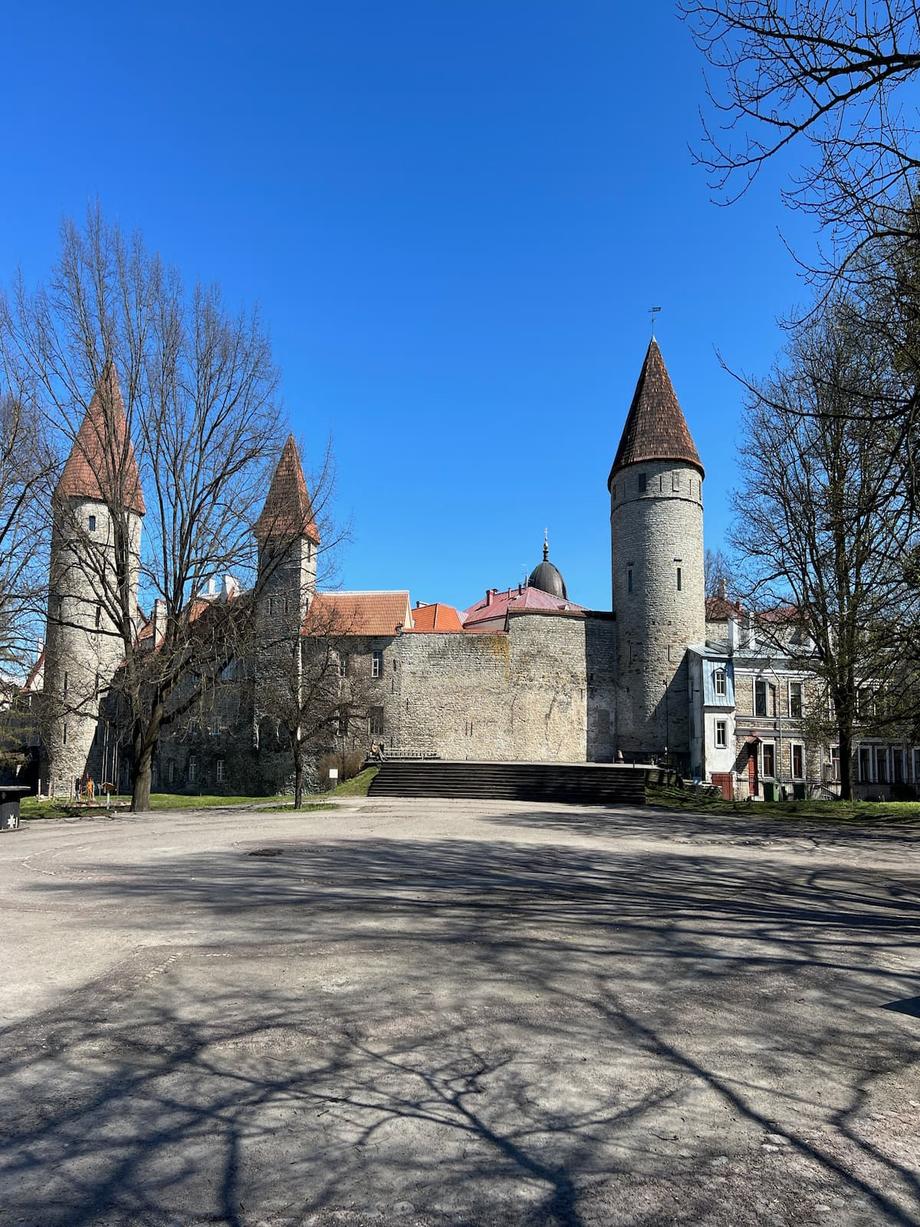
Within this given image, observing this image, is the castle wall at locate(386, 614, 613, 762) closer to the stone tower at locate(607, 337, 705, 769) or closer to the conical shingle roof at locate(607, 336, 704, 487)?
the stone tower at locate(607, 337, 705, 769)

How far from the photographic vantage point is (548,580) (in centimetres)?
6656

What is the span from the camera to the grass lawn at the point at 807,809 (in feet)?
66.9

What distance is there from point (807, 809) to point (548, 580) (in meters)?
45.0

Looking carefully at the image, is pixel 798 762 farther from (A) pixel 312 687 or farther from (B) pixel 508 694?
(A) pixel 312 687

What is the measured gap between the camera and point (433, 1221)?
2.98 m

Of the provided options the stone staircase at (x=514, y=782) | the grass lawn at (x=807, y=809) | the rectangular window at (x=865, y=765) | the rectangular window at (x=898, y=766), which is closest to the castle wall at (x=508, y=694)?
the stone staircase at (x=514, y=782)

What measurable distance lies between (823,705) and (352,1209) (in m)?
18.3

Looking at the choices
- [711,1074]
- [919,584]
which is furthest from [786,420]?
[711,1074]

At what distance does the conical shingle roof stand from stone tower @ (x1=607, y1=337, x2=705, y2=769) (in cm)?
5

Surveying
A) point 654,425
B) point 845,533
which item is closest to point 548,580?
point 654,425

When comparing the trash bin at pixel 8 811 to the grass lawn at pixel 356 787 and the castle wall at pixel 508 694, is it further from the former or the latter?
the castle wall at pixel 508 694

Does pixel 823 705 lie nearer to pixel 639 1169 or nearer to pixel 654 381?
pixel 639 1169

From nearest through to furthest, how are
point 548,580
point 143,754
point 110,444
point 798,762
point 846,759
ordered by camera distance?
point 110,444, point 143,754, point 846,759, point 798,762, point 548,580

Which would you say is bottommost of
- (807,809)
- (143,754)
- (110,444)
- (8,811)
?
(807,809)
